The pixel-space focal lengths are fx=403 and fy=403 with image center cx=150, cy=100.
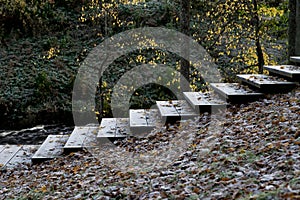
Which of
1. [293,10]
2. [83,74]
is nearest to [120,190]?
[293,10]

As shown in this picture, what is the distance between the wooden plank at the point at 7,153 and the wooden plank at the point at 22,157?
0.05m

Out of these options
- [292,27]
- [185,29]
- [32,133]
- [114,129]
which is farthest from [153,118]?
[32,133]

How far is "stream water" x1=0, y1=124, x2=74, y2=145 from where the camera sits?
8852 millimetres

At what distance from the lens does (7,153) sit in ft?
20.7

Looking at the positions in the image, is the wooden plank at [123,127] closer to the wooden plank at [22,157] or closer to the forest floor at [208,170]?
A: the forest floor at [208,170]

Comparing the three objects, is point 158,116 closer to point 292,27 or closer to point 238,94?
point 238,94

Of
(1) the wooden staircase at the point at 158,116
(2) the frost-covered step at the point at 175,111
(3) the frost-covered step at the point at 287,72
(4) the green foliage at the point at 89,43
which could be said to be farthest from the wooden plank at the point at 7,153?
(4) the green foliage at the point at 89,43

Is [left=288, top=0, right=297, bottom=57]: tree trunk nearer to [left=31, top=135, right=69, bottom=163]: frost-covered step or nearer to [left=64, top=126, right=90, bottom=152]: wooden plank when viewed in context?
[left=64, top=126, right=90, bottom=152]: wooden plank

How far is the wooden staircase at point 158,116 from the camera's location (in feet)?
18.9

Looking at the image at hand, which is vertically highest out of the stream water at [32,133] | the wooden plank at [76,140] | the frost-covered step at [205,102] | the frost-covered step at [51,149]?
the frost-covered step at [205,102]

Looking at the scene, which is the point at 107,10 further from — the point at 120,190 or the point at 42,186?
the point at 120,190

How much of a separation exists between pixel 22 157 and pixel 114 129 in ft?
4.83

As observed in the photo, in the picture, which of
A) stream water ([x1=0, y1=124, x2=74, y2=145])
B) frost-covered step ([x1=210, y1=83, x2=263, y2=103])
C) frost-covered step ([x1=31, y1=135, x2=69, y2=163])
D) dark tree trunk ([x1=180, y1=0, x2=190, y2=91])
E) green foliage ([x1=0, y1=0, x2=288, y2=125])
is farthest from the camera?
green foliage ([x1=0, y1=0, x2=288, y2=125])

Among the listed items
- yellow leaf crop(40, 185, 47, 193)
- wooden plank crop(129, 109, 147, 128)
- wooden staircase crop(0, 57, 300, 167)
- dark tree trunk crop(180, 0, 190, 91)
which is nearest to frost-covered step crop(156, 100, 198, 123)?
wooden staircase crop(0, 57, 300, 167)
